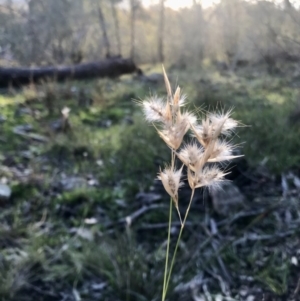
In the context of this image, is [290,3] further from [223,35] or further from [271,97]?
[223,35]

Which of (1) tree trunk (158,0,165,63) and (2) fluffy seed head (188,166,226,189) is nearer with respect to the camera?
(2) fluffy seed head (188,166,226,189)

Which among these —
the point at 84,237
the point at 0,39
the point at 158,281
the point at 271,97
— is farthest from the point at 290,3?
the point at 0,39

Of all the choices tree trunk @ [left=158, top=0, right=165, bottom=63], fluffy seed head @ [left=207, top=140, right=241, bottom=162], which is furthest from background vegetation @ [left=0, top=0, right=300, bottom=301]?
tree trunk @ [left=158, top=0, right=165, bottom=63]

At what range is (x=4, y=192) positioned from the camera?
12.1 feet

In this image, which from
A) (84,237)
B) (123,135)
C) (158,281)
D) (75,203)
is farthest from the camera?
(123,135)

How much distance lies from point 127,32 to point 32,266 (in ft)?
39.0

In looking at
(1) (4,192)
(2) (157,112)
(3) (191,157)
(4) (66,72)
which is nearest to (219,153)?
(3) (191,157)

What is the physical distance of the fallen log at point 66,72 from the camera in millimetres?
7751

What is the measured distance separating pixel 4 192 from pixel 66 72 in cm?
515

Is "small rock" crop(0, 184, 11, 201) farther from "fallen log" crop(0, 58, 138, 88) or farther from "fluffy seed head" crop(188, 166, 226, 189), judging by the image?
Result: "fallen log" crop(0, 58, 138, 88)

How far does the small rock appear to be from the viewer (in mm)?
3652

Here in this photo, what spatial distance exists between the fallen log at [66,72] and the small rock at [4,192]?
329 cm

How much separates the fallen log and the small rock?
10.8 feet

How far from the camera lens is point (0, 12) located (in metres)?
10.0
